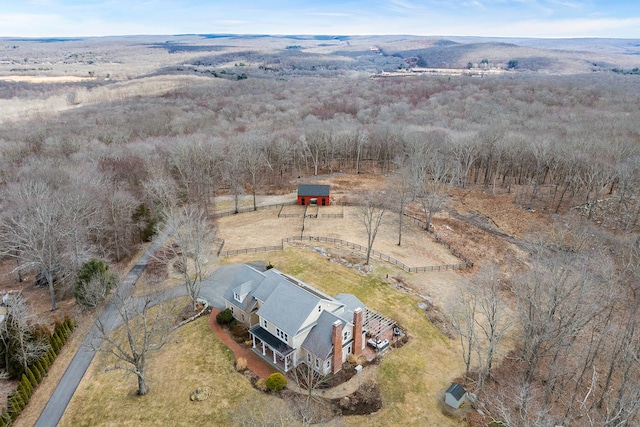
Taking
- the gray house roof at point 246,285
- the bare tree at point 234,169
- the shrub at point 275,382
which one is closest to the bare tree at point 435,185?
the gray house roof at point 246,285

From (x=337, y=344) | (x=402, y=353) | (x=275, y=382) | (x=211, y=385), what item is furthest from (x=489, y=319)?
(x=211, y=385)

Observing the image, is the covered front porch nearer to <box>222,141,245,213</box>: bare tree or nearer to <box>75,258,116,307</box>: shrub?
<box>75,258,116,307</box>: shrub

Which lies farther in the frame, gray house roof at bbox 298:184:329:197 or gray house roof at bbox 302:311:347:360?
gray house roof at bbox 298:184:329:197

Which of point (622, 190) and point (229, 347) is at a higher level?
point (622, 190)

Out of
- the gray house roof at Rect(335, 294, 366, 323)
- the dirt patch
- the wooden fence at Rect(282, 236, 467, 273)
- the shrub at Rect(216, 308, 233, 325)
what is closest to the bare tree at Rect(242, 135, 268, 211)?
the wooden fence at Rect(282, 236, 467, 273)

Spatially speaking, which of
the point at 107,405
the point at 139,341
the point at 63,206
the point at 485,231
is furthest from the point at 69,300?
the point at 485,231

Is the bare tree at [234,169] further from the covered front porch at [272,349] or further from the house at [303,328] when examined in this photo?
the covered front porch at [272,349]

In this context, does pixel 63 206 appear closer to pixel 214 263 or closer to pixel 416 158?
pixel 214 263
